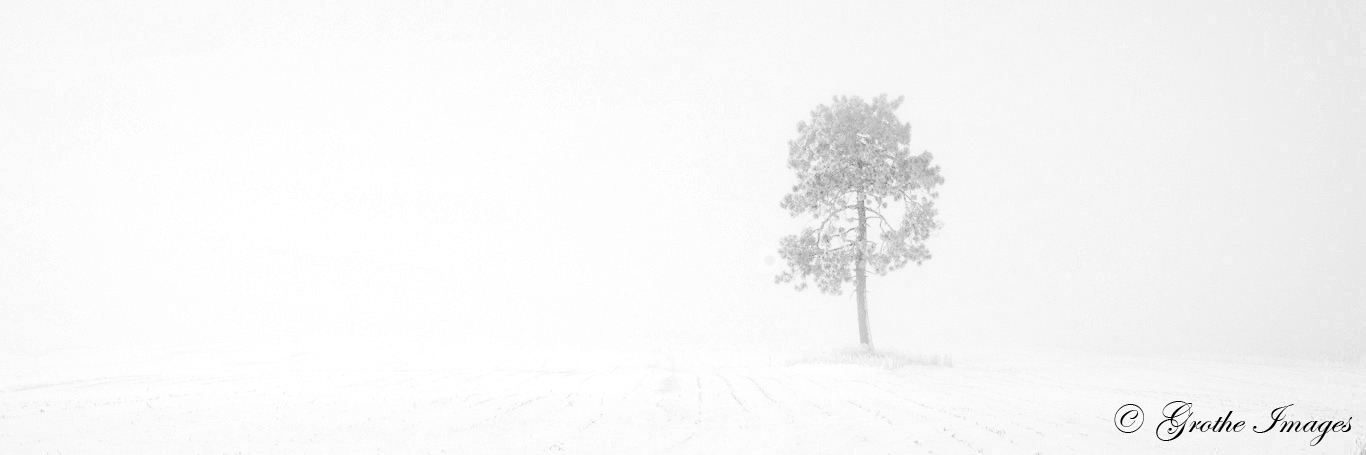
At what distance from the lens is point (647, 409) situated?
1130 cm

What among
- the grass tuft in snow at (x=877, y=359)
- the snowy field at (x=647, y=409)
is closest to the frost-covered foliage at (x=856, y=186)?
the grass tuft in snow at (x=877, y=359)

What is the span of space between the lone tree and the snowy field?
4.52m

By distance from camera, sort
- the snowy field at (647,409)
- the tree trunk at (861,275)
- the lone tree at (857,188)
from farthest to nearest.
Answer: the tree trunk at (861,275) → the lone tree at (857,188) → the snowy field at (647,409)

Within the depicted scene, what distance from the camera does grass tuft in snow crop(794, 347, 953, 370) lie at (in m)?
19.4

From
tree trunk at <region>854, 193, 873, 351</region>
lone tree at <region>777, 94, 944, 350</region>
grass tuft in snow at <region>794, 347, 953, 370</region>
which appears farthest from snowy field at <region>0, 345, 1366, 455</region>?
lone tree at <region>777, 94, 944, 350</region>

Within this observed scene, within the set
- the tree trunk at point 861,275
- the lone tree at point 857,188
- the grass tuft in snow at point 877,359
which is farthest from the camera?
the tree trunk at point 861,275

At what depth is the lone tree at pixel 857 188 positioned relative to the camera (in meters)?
22.5

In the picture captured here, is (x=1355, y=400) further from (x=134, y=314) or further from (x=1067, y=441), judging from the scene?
(x=134, y=314)

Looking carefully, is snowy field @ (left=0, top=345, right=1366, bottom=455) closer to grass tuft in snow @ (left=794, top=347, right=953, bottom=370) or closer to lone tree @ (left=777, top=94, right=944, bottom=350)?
grass tuft in snow @ (left=794, top=347, right=953, bottom=370)

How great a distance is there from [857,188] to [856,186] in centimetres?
8

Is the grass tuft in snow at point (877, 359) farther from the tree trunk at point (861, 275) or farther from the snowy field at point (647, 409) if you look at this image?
the snowy field at point (647, 409)

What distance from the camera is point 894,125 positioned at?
2280 cm

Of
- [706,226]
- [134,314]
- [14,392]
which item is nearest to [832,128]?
[14,392]

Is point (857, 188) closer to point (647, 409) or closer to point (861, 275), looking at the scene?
point (861, 275)
